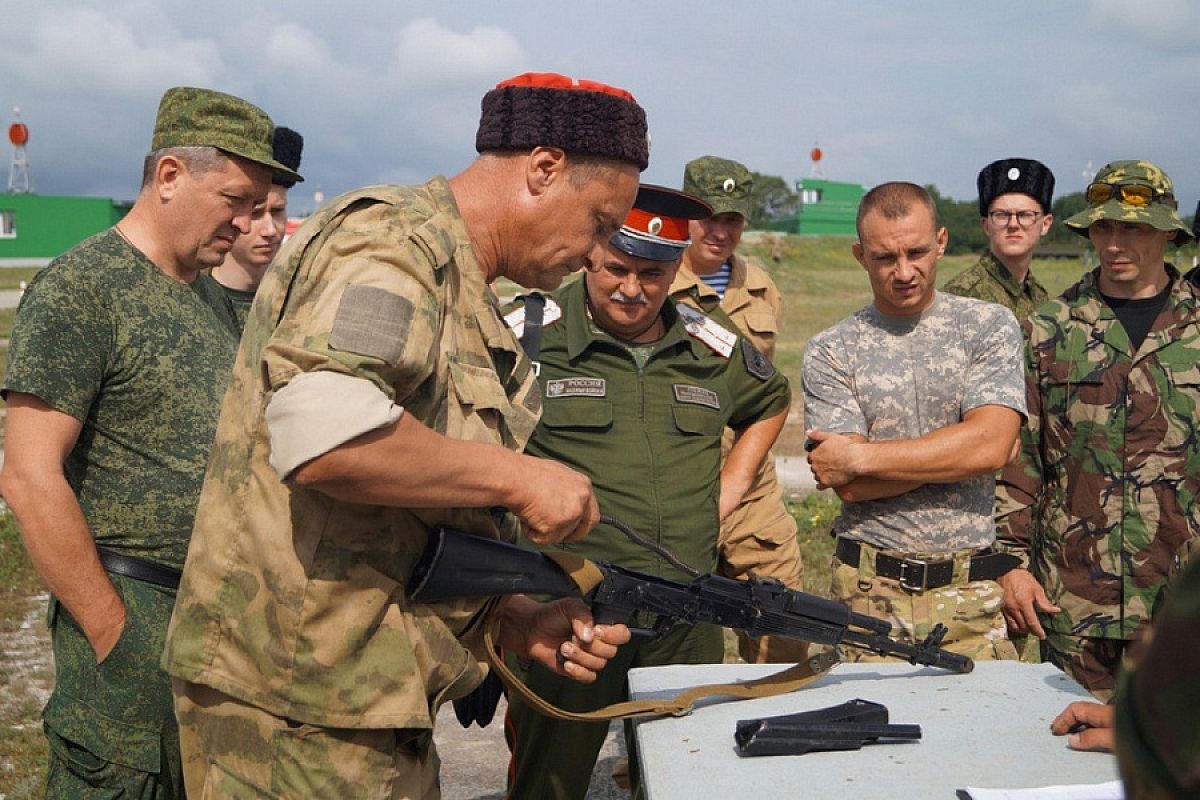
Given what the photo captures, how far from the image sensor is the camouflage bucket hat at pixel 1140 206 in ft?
12.5

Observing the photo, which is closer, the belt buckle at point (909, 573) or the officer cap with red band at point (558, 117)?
the officer cap with red band at point (558, 117)

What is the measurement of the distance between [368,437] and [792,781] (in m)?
1.01

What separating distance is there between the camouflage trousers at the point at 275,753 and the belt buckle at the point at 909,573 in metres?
1.82

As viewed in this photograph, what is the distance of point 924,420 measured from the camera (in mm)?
3596

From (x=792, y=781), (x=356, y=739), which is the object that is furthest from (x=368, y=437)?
(x=792, y=781)

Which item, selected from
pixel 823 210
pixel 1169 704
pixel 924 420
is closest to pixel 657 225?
pixel 924 420

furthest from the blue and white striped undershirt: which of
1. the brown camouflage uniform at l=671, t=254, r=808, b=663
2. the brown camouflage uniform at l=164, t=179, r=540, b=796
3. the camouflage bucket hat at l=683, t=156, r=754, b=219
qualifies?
the brown camouflage uniform at l=164, t=179, r=540, b=796

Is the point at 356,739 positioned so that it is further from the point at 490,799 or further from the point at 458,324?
the point at 490,799

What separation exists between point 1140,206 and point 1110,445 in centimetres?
79

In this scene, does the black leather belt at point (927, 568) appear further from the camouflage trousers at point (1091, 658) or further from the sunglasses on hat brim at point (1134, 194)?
the sunglasses on hat brim at point (1134, 194)

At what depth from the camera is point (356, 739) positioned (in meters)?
2.11

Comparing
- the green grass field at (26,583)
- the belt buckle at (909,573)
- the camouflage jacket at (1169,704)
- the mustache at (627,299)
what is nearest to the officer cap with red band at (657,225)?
the mustache at (627,299)

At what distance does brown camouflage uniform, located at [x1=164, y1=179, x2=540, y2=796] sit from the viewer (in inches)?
78.2

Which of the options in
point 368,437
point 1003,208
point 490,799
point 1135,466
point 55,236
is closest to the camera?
point 368,437
